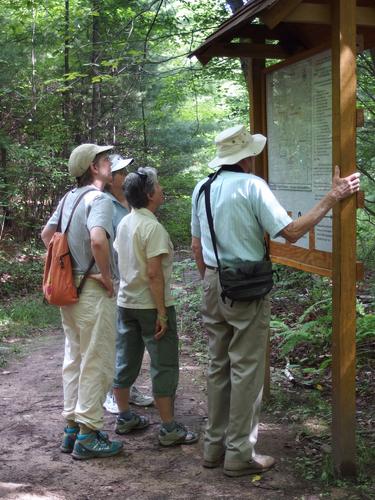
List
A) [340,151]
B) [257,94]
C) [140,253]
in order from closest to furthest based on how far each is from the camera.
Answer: [340,151] → [140,253] → [257,94]

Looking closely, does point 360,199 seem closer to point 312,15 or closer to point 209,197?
point 209,197

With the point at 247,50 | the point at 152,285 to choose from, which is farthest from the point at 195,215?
the point at 247,50

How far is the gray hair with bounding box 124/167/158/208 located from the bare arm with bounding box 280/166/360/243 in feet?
3.91

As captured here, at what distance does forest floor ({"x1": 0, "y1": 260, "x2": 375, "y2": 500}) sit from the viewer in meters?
3.21

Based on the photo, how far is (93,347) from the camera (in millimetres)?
3738

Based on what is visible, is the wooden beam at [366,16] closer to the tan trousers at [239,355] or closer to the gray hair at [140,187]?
the gray hair at [140,187]

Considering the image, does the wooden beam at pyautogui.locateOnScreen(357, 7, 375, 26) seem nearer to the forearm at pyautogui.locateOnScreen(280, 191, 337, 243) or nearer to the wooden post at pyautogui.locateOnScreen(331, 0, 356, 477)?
the wooden post at pyautogui.locateOnScreen(331, 0, 356, 477)

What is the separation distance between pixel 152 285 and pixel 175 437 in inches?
44.7

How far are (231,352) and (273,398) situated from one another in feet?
4.90

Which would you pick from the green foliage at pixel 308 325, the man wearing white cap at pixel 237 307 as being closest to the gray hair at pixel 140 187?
the man wearing white cap at pixel 237 307

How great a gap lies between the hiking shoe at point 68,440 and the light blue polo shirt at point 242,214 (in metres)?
1.67

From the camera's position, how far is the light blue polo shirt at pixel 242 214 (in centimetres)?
320

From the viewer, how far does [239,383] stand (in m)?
3.37

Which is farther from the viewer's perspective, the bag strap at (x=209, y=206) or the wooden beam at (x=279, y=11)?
the bag strap at (x=209, y=206)
